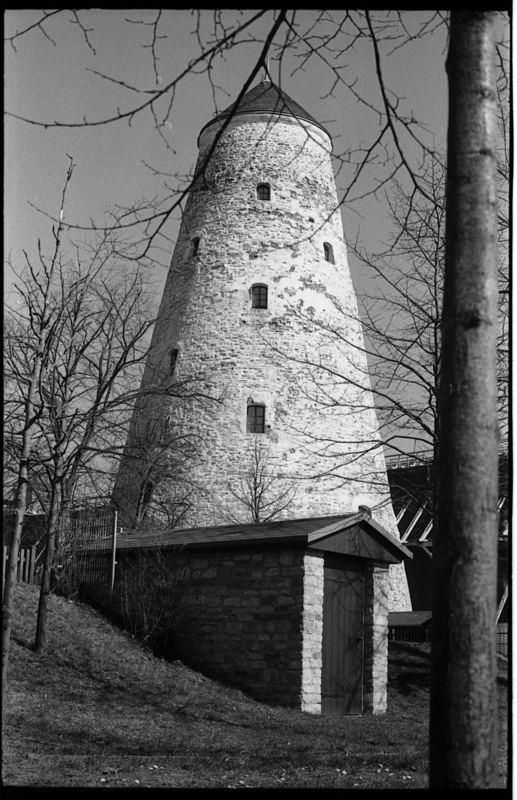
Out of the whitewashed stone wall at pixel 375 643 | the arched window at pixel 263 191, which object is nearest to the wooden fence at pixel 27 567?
the whitewashed stone wall at pixel 375 643

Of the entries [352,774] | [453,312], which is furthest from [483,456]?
[352,774]

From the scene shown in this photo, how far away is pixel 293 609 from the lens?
11.4 metres

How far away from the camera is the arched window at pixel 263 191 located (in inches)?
915

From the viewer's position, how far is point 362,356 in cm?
2344

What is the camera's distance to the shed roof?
1162 cm

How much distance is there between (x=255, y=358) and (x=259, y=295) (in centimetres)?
181

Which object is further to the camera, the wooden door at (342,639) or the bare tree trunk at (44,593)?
the wooden door at (342,639)

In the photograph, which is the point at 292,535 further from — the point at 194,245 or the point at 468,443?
the point at 194,245

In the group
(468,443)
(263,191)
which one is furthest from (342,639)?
(263,191)

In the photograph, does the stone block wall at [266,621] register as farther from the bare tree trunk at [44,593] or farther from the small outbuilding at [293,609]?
the bare tree trunk at [44,593]

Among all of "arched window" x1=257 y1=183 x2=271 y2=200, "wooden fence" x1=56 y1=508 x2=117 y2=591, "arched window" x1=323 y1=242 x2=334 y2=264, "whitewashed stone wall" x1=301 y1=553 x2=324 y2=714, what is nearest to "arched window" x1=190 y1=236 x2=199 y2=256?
"arched window" x1=257 y1=183 x2=271 y2=200

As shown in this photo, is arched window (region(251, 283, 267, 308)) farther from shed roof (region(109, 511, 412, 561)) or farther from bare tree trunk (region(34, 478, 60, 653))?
bare tree trunk (region(34, 478, 60, 653))

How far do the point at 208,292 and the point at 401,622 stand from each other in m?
9.70

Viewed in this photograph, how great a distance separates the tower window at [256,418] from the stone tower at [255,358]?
0.08 ft
